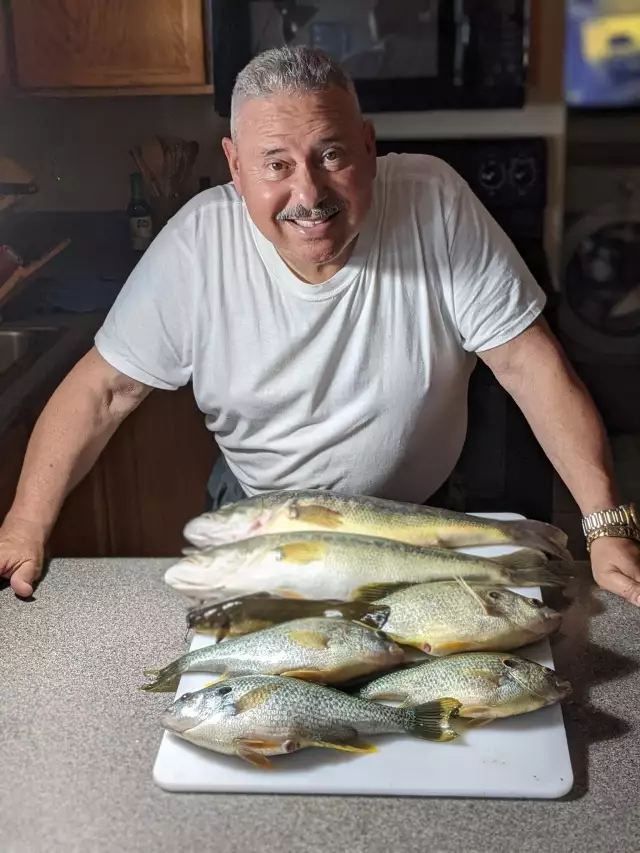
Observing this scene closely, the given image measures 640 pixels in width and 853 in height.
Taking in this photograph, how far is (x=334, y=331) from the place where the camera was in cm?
143

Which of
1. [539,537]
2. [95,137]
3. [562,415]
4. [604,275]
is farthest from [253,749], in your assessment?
[604,275]

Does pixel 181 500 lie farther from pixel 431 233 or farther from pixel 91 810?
pixel 91 810

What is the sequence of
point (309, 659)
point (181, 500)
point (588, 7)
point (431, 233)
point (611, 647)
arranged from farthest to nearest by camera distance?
point (181, 500) → point (588, 7) → point (431, 233) → point (611, 647) → point (309, 659)

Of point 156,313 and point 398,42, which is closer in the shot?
point 156,313

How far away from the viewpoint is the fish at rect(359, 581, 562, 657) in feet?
3.06

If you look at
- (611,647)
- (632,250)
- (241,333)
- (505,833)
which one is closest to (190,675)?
(505,833)

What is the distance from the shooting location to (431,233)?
1.43 metres

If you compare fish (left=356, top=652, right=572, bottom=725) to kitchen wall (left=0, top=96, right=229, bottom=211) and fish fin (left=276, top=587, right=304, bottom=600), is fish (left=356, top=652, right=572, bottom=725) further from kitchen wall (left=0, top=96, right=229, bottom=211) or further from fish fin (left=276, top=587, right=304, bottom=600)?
kitchen wall (left=0, top=96, right=229, bottom=211)

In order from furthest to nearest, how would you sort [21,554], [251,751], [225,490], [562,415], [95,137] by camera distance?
[95,137], [225,490], [562,415], [21,554], [251,751]

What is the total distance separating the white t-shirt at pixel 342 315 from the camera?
1.42m

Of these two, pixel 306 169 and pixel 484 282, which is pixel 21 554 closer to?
pixel 306 169

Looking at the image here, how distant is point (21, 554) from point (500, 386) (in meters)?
1.54

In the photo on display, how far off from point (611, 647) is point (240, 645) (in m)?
0.40

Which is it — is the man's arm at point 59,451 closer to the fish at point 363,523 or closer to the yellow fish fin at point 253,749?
the fish at point 363,523
